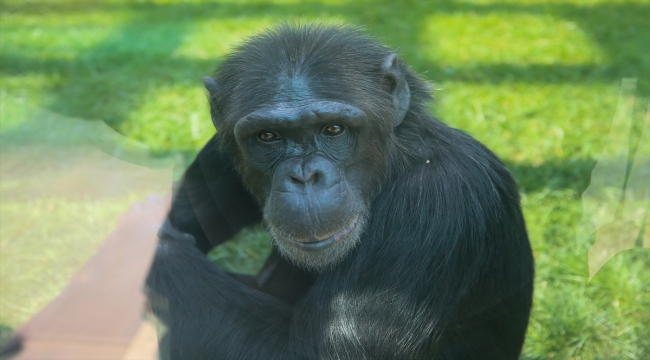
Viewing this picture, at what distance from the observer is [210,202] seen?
5066 mm

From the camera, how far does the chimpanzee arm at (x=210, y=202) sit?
4996mm

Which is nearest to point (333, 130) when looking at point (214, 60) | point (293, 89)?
point (293, 89)

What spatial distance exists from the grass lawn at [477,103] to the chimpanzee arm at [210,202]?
712mm

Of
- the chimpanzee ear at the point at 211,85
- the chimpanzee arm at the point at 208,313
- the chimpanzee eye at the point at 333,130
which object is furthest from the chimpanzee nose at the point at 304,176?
the chimpanzee ear at the point at 211,85

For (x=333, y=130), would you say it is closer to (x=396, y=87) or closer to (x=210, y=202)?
(x=396, y=87)

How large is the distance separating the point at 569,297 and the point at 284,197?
295 centimetres

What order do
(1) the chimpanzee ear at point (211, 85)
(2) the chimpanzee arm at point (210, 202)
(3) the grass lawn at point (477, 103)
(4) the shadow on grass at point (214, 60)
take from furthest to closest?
1. (4) the shadow on grass at point (214, 60)
2. (3) the grass lawn at point (477, 103)
3. (2) the chimpanzee arm at point (210, 202)
4. (1) the chimpanzee ear at point (211, 85)

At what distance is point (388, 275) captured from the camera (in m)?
3.81

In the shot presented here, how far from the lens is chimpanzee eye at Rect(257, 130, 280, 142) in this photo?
3877mm

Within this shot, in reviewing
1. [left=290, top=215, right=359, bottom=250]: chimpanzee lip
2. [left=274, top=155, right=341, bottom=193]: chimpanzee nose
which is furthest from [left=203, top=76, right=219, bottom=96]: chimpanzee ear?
[left=290, top=215, right=359, bottom=250]: chimpanzee lip

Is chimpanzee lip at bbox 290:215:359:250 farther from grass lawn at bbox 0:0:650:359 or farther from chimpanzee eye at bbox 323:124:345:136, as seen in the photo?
grass lawn at bbox 0:0:650:359

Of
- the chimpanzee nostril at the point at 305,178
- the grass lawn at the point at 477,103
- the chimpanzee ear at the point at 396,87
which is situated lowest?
the grass lawn at the point at 477,103

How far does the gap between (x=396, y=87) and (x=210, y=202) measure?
5.95ft

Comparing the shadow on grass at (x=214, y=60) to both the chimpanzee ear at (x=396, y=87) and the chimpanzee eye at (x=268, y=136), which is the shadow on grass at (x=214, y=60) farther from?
the chimpanzee eye at (x=268, y=136)
